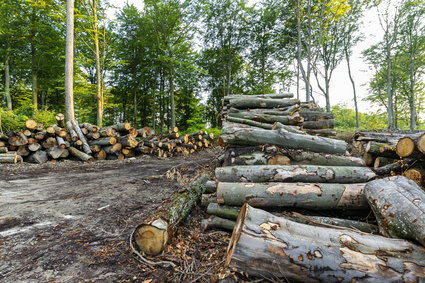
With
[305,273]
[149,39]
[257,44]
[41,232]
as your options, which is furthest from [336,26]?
[41,232]

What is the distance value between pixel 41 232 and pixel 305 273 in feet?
9.90

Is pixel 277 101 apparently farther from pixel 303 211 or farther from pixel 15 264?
pixel 15 264

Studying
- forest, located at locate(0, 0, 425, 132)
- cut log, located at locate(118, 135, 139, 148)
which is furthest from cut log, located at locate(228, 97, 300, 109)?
forest, located at locate(0, 0, 425, 132)

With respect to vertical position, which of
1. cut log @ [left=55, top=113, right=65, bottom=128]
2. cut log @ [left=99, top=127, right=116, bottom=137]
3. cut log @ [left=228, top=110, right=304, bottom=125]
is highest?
cut log @ [left=55, top=113, right=65, bottom=128]

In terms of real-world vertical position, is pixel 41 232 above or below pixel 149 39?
below

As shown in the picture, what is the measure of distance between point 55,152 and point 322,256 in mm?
9005

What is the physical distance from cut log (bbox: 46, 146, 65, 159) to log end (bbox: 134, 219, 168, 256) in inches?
289

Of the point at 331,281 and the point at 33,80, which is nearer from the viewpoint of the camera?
the point at 331,281

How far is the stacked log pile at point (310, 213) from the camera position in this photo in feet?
4.69

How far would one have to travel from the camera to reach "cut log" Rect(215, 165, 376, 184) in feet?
8.61

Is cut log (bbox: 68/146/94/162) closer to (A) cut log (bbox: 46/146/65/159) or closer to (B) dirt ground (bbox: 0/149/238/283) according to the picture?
(A) cut log (bbox: 46/146/65/159)

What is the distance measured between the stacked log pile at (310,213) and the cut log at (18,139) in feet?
25.6

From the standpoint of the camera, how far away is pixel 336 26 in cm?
1573

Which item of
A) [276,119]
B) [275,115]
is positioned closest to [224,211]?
[276,119]
